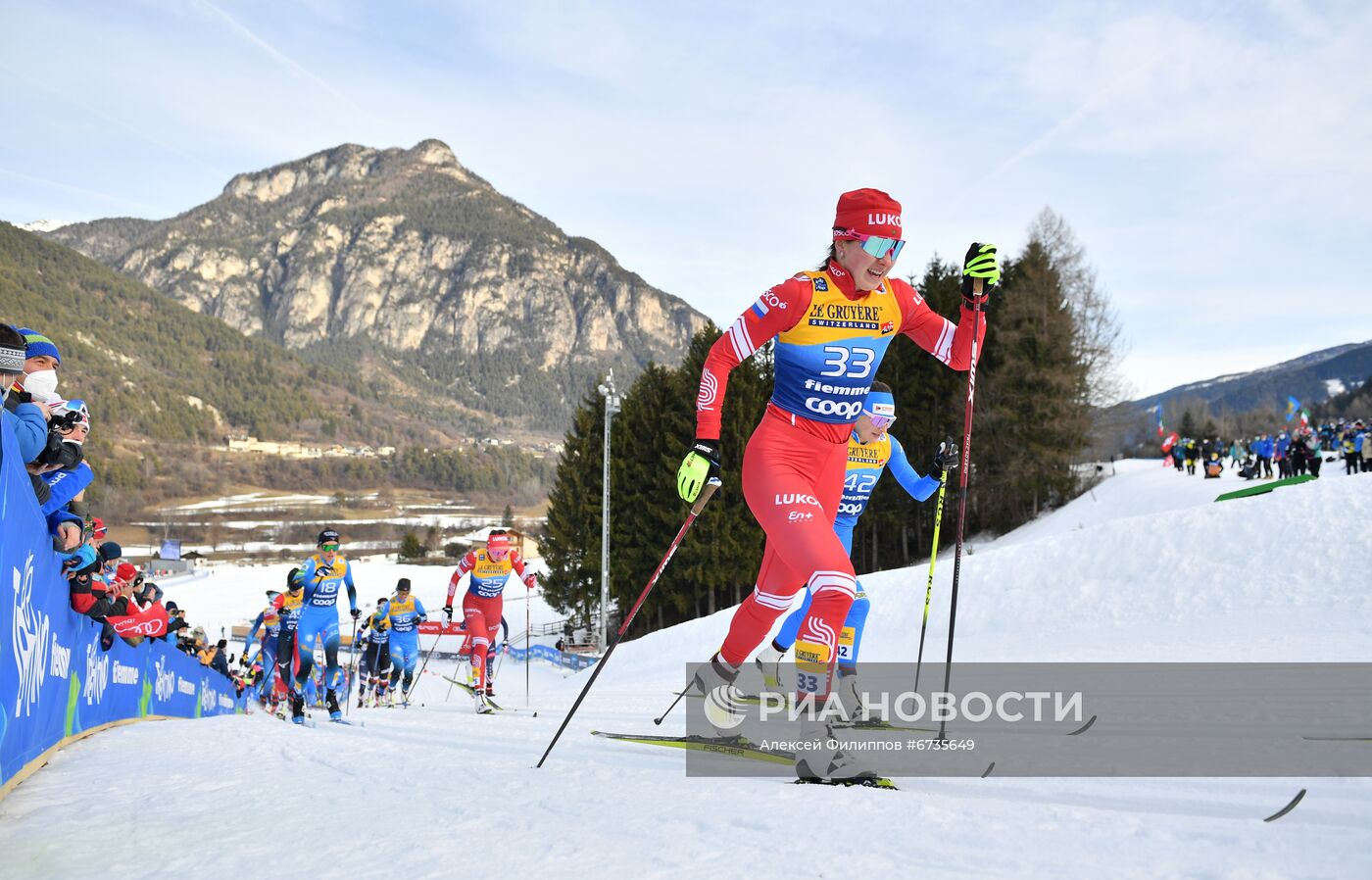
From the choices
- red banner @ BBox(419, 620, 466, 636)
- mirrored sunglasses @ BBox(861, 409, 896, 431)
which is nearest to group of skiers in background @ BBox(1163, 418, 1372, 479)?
mirrored sunglasses @ BBox(861, 409, 896, 431)

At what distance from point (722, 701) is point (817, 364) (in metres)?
2.04

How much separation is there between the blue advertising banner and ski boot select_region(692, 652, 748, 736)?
129 inches

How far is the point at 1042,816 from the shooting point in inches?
107

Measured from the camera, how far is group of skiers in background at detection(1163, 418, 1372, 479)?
23594mm

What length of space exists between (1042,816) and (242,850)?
244cm

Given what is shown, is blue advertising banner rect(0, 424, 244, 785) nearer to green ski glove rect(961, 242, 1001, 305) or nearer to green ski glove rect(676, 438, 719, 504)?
green ski glove rect(676, 438, 719, 504)

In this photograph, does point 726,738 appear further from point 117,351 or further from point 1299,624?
point 117,351

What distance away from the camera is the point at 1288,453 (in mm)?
24859

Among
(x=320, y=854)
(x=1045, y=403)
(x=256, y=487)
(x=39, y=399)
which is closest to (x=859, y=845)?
(x=320, y=854)

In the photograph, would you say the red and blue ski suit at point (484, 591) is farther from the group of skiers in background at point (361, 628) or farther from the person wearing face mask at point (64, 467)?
the person wearing face mask at point (64, 467)

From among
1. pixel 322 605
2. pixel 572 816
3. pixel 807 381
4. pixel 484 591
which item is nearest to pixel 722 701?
pixel 807 381

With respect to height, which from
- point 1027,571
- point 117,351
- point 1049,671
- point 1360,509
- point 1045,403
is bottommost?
point 1049,671

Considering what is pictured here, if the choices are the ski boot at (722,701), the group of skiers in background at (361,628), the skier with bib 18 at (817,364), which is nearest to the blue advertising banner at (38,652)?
the group of skiers in background at (361,628)

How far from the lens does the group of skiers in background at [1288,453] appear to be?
23.6 metres
